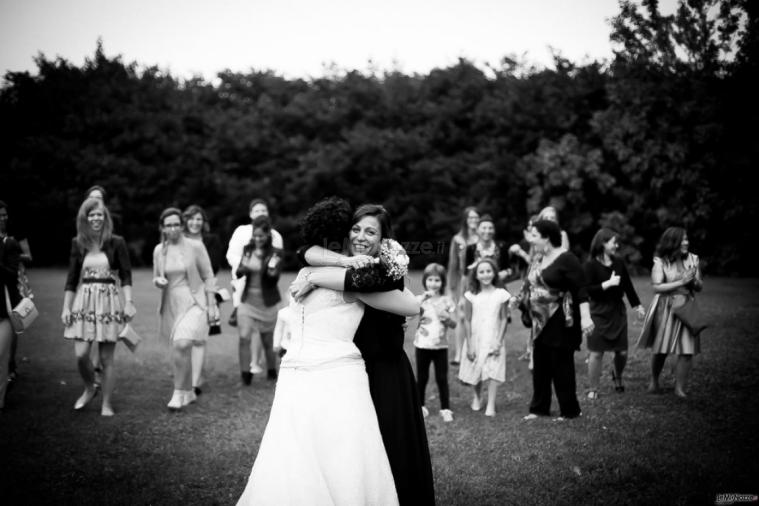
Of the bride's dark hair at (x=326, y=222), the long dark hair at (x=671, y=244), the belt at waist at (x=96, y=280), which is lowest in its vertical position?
the belt at waist at (x=96, y=280)

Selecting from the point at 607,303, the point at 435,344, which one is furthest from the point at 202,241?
the point at 607,303

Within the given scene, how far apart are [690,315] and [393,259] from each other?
5621 millimetres

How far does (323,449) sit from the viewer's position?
373 centimetres

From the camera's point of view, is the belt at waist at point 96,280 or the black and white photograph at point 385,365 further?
the belt at waist at point 96,280

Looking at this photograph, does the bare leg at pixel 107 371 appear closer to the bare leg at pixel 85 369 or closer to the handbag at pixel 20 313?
the bare leg at pixel 85 369

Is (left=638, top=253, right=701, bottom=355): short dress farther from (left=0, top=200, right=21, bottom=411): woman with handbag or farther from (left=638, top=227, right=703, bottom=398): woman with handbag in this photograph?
(left=0, top=200, right=21, bottom=411): woman with handbag

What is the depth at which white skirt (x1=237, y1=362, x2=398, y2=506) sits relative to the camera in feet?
12.0

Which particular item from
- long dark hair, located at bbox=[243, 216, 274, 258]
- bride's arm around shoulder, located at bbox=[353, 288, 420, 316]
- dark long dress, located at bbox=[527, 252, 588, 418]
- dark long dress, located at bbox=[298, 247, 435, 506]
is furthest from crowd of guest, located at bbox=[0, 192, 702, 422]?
bride's arm around shoulder, located at bbox=[353, 288, 420, 316]

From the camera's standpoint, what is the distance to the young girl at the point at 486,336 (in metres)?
7.69

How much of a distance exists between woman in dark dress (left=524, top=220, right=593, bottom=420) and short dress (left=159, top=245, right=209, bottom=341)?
4.03 metres

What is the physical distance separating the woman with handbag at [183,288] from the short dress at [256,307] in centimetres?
98

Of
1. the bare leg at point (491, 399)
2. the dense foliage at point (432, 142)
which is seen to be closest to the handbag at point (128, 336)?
the bare leg at point (491, 399)

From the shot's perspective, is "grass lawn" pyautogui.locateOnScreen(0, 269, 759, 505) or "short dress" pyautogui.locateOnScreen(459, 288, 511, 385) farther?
"short dress" pyautogui.locateOnScreen(459, 288, 511, 385)

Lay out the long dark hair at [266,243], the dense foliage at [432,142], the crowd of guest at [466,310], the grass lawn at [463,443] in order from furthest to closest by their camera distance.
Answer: the dense foliage at [432,142] → the long dark hair at [266,243] → the crowd of guest at [466,310] → the grass lawn at [463,443]
